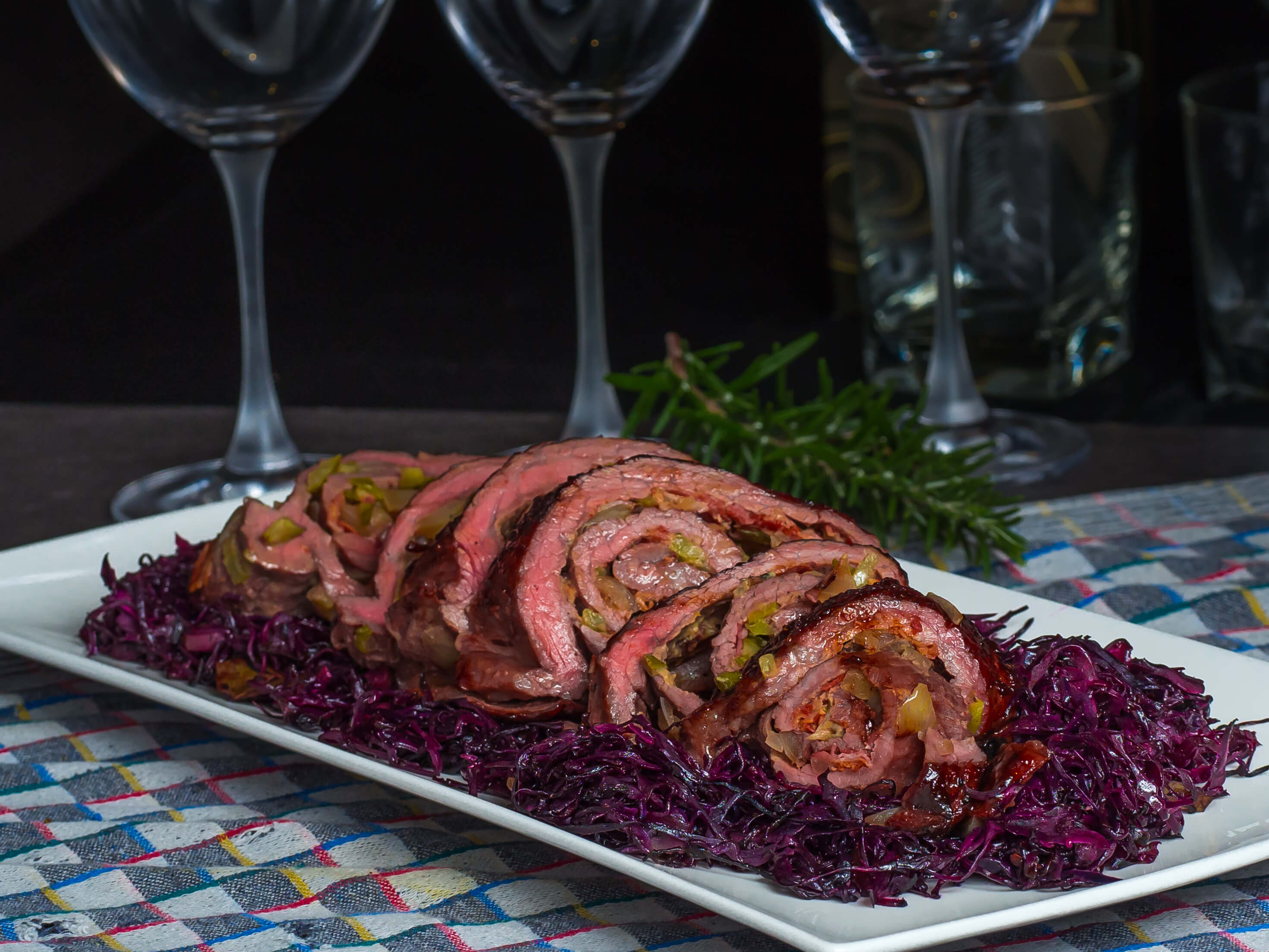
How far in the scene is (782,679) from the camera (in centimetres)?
184

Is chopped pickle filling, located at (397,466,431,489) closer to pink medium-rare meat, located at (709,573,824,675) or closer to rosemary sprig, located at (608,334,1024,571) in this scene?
rosemary sprig, located at (608,334,1024,571)

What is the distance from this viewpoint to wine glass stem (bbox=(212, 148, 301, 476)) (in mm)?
3566

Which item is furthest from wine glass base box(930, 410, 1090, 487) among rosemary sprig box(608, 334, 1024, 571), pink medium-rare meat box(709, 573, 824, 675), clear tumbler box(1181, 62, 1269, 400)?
pink medium-rare meat box(709, 573, 824, 675)

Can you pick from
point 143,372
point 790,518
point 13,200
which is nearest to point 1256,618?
point 790,518

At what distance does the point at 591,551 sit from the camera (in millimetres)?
2189

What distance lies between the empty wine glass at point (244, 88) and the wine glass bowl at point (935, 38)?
37.8 inches

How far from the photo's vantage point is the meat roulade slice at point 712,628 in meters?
1.96

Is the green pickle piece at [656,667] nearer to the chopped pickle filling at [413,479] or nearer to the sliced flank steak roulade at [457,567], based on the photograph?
the sliced flank steak roulade at [457,567]

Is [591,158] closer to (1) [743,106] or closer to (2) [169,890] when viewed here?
(2) [169,890]

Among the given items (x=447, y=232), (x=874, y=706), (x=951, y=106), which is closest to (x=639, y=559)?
(x=874, y=706)

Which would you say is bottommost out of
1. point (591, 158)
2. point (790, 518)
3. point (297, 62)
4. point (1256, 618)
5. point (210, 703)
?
point (1256, 618)

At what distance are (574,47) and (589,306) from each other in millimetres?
606

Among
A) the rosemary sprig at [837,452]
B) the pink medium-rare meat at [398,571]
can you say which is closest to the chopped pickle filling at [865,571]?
the pink medium-rare meat at [398,571]

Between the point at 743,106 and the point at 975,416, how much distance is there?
2.50 meters
